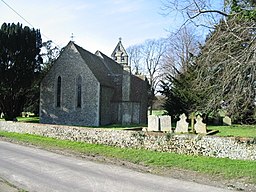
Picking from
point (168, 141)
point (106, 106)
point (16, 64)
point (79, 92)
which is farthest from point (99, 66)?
point (168, 141)

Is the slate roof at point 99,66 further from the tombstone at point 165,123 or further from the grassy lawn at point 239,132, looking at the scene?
the grassy lawn at point 239,132

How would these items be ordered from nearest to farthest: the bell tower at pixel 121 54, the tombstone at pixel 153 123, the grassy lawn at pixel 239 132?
the tombstone at pixel 153 123, the grassy lawn at pixel 239 132, the bell tower at pixel 121 54

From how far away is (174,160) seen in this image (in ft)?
41.4

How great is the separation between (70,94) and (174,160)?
2228 centimetres

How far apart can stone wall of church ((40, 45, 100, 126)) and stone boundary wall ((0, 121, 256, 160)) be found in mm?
11978

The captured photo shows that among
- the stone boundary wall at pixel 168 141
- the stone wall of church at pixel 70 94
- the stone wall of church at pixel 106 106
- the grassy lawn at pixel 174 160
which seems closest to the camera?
the grassy lawn at pixel 174 160

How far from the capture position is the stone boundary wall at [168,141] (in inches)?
485

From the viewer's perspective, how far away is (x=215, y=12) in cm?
1455

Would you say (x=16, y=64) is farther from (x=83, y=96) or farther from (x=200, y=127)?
(x=200, y=127)

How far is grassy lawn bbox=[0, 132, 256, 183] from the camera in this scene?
1047 centimetres

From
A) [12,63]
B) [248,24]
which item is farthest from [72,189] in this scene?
[12,63]

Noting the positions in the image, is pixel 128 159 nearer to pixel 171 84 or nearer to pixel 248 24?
pixel 248 24

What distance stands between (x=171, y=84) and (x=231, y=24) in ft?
63.3

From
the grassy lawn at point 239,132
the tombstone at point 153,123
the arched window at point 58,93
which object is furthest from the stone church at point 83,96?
the tombstone at point 153,123
